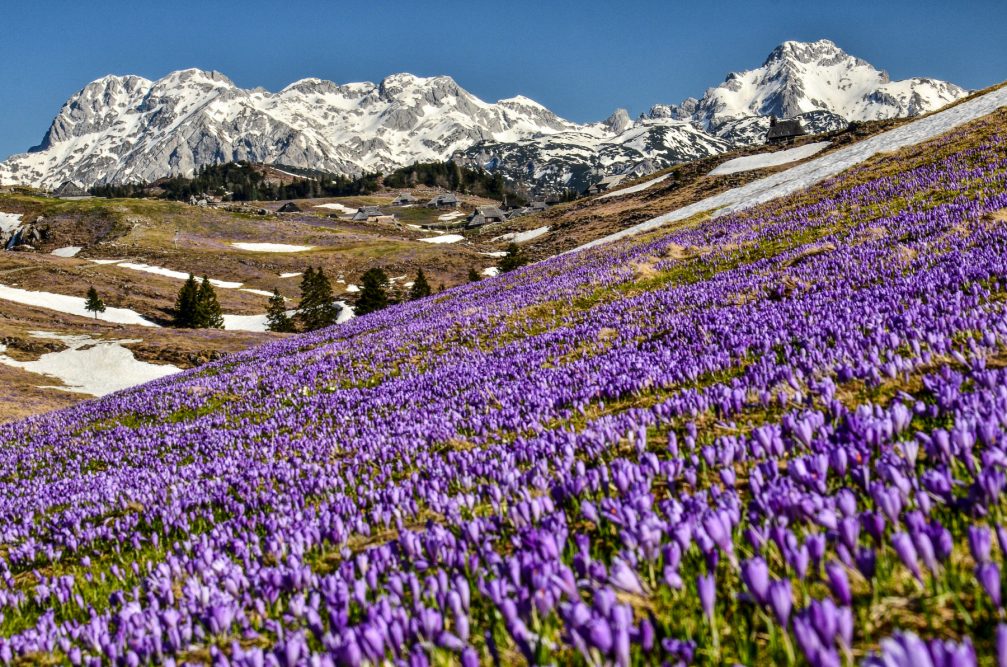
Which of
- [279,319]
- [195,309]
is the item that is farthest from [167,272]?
[279,319]

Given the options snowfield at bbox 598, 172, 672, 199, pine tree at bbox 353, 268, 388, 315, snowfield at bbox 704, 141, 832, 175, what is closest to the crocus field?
pine tree at bbox 353, 268, 388, 315

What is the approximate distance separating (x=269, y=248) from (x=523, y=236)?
49125 millimetres

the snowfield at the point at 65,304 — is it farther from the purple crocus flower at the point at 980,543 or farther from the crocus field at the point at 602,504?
the purple crocus flower at the point at 980,543

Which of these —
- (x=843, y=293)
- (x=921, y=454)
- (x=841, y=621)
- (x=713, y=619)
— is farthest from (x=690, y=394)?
(x=843, y=293)

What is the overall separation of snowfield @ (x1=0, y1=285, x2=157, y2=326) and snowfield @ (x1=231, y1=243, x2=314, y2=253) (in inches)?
1791

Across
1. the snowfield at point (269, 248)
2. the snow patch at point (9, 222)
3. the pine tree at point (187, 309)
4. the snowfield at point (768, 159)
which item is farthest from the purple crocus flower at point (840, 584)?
the snow patch at point (9, 222)

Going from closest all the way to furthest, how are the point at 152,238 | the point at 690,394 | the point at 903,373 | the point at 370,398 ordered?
the point at 903,373, the point at 690,394, the point at 370,398, the point at 152,238

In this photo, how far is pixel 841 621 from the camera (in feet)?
5.66

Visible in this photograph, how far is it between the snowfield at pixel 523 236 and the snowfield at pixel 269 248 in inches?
1493

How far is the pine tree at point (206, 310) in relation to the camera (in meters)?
60.7

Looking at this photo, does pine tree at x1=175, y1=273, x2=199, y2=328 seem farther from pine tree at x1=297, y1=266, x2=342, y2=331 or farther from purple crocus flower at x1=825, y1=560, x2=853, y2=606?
purple crocus flower at x1=825, y1=560, x2=853, y2=606

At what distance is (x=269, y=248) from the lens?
115625 mm

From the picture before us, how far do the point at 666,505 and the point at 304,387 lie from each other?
11261 millimetres

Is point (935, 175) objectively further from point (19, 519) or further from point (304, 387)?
point (19, 519)
